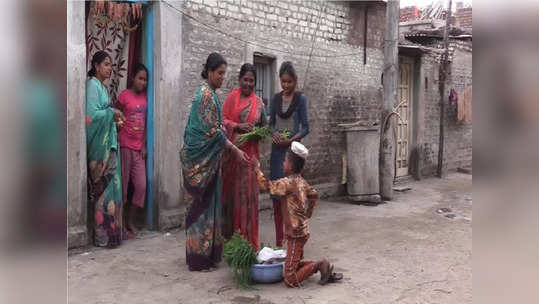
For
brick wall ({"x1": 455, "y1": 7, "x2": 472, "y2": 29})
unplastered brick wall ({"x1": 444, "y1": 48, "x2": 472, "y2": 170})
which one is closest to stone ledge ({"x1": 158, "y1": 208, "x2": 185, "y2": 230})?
unplastered brick wall ({"x1": 444, "y1": 48, "x2": 472, "y2": 170})

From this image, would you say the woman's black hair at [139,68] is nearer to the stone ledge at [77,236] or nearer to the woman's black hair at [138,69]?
the woman's black hair at [138,69]

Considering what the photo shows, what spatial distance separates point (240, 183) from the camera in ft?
15.7

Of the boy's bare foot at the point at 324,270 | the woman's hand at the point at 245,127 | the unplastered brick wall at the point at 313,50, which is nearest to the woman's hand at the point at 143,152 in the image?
the unplastered brick wall at the point at 313,50

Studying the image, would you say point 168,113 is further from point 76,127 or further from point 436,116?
point 436,116

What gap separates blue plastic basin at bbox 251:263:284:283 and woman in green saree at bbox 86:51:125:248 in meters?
1.91

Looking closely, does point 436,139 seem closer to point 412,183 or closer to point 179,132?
point 412,183

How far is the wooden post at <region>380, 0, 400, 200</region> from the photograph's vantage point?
27.2ft

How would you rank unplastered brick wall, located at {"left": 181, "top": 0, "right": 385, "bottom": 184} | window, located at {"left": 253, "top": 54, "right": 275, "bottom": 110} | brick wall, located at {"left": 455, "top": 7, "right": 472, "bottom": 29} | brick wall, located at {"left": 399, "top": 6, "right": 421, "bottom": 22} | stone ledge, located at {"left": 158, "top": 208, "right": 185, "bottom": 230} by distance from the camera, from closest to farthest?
1. stone ledge, located at {"left": 158, "top": 208, "right": 185, "bottom": 230}
2. unplastered brick wall, located at {"left": 181, "top": 0, "right": 385, "bottom": 184}
3. window, located at {"left": 253, "top": 54, "right": 275, "bottom": 110}
4. brick wall, located at {"left": 455, "top": 7, "right": 472, "bottom": 29}
5. brick wall, located at {"left": 399, "top": 6, "right": 421, "bottom": 22}

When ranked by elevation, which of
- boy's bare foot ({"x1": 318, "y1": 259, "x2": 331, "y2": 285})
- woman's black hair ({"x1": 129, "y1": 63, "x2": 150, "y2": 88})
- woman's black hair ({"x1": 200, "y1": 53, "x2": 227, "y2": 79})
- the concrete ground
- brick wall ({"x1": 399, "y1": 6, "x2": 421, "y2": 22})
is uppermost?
Answer: brick wall ({"x1": 399, "y1": 6, "x2": 421, "y2": 22})

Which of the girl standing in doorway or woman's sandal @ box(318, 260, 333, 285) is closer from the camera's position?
woman's sandal @ box(318, 260, 333, 285)

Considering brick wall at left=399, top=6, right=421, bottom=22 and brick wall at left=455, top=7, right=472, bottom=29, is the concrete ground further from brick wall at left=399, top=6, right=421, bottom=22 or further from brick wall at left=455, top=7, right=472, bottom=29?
brick wall at left=399, top=6, right=421, bottom=22

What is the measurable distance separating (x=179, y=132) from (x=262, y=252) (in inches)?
92.5

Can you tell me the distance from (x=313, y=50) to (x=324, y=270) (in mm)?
5090

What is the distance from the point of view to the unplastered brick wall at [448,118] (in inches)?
456
